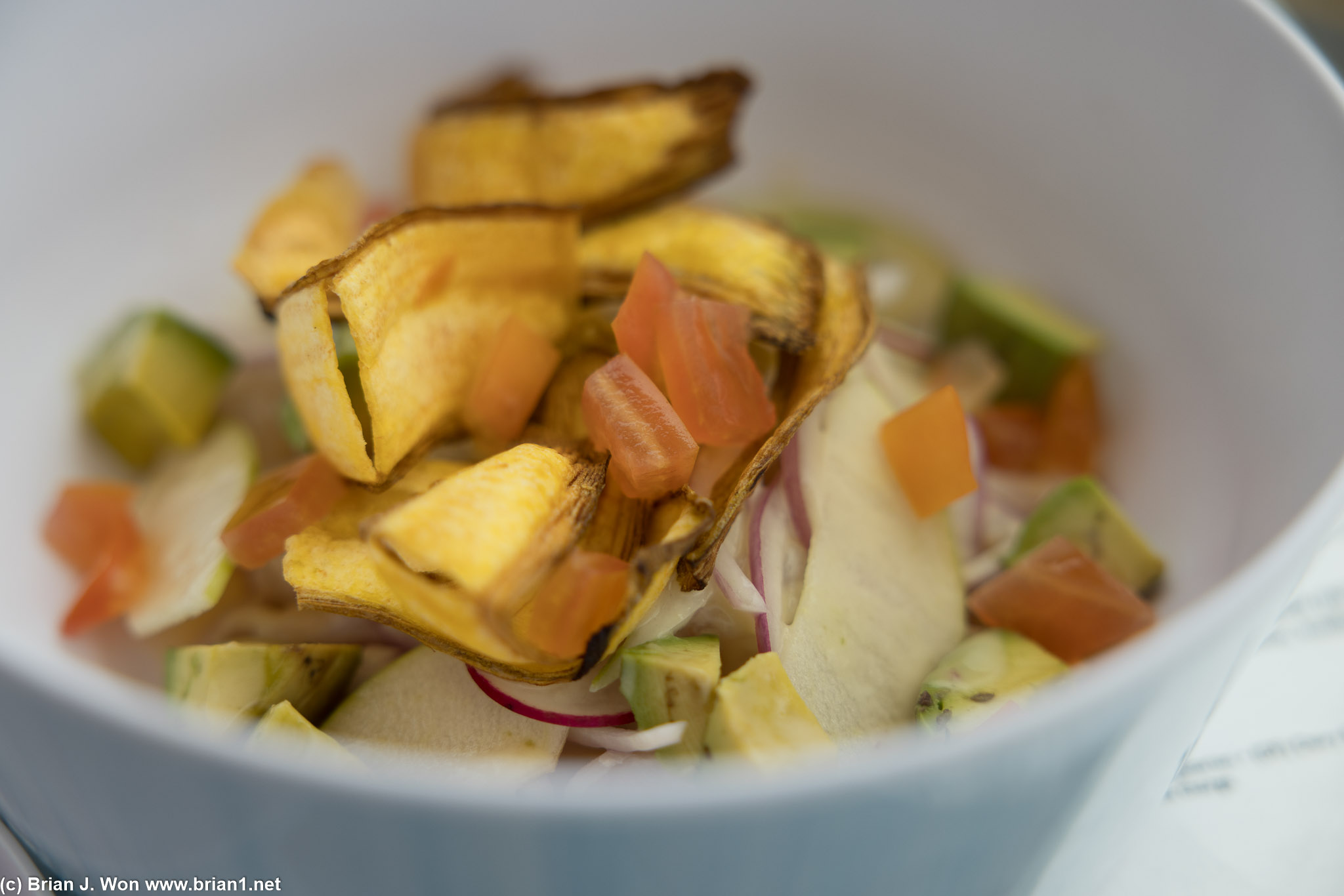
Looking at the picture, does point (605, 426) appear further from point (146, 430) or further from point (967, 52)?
point (967, 52)

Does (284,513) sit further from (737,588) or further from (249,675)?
(737,588)

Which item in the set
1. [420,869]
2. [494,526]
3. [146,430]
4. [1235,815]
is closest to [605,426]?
[494,526]

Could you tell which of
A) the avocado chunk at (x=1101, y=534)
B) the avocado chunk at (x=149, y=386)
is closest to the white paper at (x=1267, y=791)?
the avocado chunk at (x=1101, y=534)

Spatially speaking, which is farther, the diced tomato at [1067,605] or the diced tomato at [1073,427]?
the diced tomato at [1073,427]

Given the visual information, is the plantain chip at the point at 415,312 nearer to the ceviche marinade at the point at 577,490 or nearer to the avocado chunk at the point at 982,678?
the ceviche marinade at the point at 577,490

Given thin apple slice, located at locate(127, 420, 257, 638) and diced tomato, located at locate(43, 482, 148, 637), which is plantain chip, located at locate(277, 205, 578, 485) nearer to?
thin apple slice, located at locate(127, 420, 257, 638)

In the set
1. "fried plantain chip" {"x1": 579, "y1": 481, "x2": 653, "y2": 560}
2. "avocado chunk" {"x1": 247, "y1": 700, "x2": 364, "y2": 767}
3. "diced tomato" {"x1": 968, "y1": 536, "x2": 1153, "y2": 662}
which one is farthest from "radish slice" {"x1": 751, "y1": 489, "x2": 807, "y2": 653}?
"avocado chunk" {"x1": 247, "y1": 700, "x2": 364, "y2": 767}
